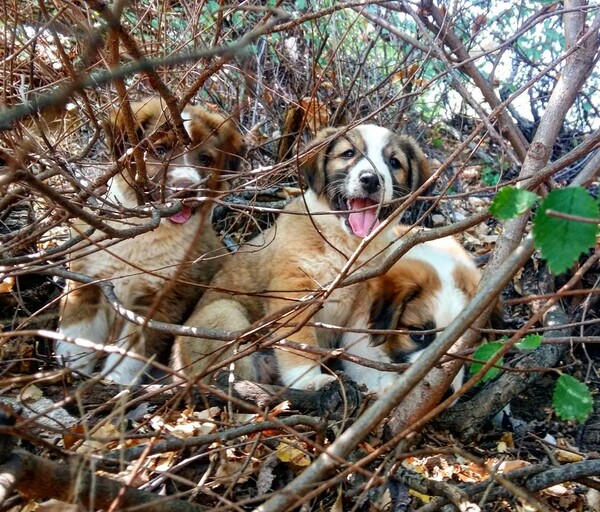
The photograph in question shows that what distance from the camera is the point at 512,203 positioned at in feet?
5.18

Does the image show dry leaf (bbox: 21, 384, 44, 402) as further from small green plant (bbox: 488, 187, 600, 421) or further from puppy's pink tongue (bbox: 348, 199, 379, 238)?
small green plant (bbox: 488, 187, 600, 421)

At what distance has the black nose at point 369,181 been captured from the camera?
3984 mm

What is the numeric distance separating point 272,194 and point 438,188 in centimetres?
151

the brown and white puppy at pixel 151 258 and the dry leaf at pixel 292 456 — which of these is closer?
the dry leaf at pixel 292 456

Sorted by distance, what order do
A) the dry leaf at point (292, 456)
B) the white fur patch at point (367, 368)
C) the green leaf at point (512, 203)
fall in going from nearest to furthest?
1. the green leaf at point (512, 203)
2. the dry leaf at point (292, 456)
3. the white fur patch at point (367, 368)

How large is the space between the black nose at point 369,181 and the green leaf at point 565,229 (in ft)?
8.28

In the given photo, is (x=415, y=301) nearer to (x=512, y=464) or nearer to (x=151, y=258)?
(x=512, y=464)

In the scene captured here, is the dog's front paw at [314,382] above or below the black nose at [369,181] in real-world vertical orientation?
below

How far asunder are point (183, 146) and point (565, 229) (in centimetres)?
229

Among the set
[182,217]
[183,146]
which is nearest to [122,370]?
[182,217]

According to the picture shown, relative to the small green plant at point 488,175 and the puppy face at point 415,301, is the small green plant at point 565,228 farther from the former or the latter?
the small green plant at point 488,175

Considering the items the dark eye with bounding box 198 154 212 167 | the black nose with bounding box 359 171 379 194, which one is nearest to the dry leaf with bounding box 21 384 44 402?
the dark eye with bounding box 198 154 212 167

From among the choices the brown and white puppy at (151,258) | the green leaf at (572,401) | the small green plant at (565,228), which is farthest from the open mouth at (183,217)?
the small green plant at (565,228)

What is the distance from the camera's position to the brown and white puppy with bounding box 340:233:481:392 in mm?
3568
